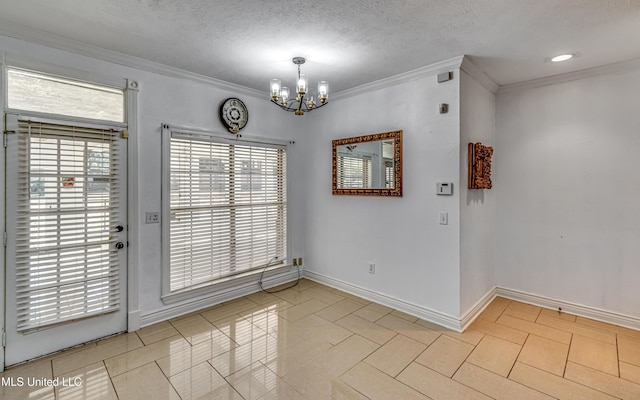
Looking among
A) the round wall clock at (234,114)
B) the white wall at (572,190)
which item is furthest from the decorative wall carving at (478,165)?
the round wall clock at (234,114)

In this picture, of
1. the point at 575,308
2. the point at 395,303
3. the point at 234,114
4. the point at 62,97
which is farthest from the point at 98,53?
the point at 575,308

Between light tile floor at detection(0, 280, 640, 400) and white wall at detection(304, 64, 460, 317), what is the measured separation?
0.43 metres

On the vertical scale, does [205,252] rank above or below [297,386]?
above

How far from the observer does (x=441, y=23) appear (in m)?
2.19

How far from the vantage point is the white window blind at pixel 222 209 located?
10.4 feet

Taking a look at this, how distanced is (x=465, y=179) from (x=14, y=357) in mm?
4164

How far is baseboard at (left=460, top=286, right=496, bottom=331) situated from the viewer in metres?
2.94

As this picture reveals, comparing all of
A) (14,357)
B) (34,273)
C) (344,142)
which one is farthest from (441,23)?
(14,357)

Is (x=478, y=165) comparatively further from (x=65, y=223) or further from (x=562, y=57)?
(x=65, y=223)

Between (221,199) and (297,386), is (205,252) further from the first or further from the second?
(297,386)

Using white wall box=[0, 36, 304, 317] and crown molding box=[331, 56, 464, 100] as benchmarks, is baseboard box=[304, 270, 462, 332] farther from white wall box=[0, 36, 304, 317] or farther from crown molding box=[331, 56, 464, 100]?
crown molding box=[331, 56, 464, 100]

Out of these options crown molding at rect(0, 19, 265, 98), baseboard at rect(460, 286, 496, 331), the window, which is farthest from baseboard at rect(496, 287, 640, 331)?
the window

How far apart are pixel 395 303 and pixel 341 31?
9.16 ft

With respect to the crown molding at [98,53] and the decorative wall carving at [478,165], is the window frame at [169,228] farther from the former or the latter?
the decorative wall carving at [478,165]
